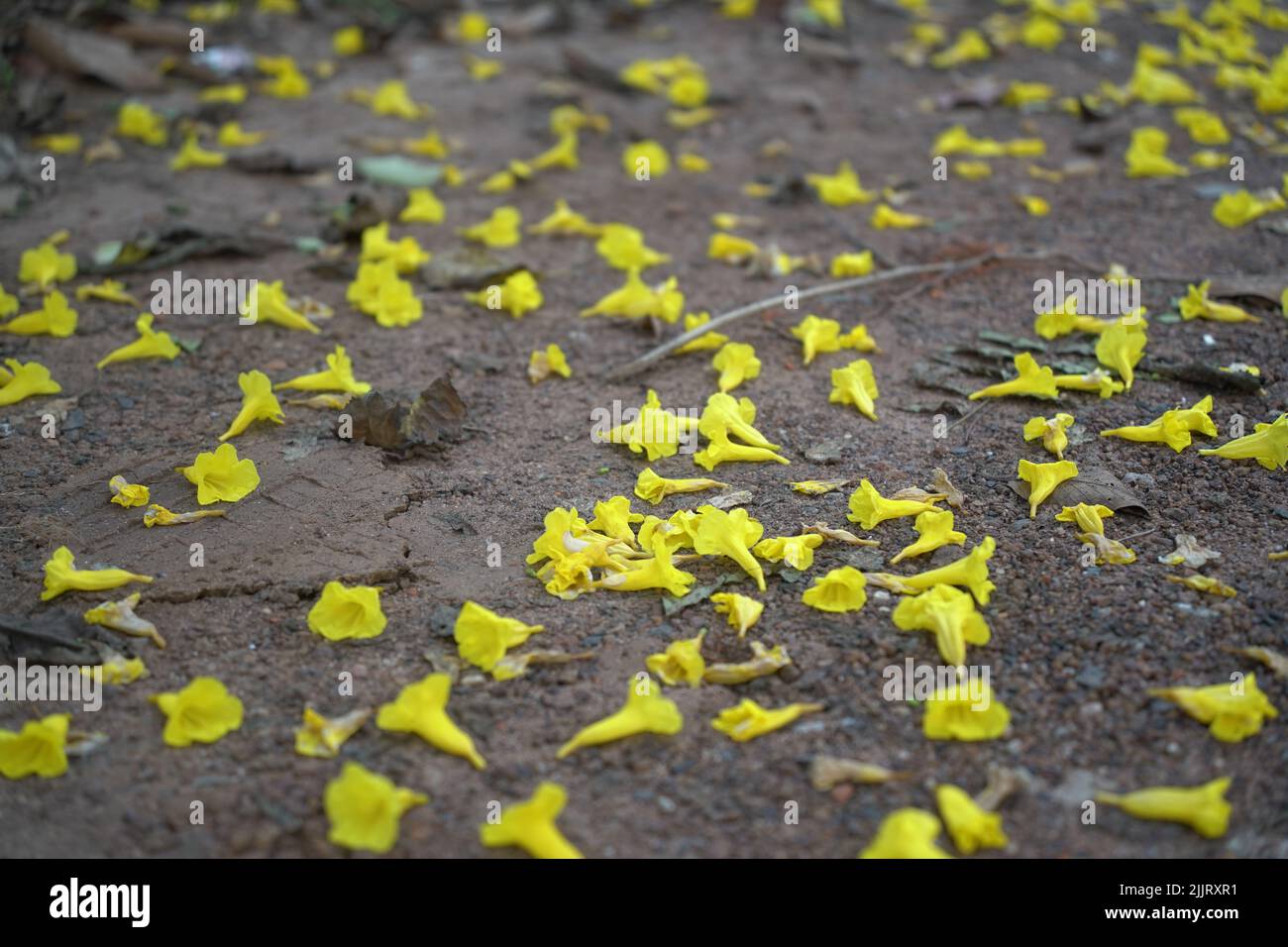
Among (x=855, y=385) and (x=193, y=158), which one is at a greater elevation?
(x=193, y=158)

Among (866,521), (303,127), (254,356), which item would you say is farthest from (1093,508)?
(303,127)

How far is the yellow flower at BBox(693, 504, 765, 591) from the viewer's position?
117 inches

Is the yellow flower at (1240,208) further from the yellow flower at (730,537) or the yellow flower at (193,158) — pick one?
the yellow flower at (193,158)

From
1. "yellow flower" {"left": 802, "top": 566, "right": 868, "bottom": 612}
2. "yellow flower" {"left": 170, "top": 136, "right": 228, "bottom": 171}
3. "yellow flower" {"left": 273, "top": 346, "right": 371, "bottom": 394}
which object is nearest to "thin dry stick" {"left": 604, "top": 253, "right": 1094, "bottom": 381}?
"yellow flower" {"left": 273, "top": 346, "right": 371, "bottom": 394}

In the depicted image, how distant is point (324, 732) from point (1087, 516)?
201 cm

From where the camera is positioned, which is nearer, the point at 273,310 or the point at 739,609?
the point at 739,609

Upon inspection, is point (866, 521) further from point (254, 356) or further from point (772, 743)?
point (254, 356)

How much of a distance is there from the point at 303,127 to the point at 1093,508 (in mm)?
5046

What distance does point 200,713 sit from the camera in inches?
98.7

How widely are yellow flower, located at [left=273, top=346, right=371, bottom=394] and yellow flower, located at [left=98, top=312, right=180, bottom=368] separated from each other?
1.60 feet

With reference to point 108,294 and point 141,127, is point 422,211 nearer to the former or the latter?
point 108,294

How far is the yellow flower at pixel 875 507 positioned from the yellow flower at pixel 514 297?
6.10 ft

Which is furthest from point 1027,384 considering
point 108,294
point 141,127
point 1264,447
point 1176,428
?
point 141,127
